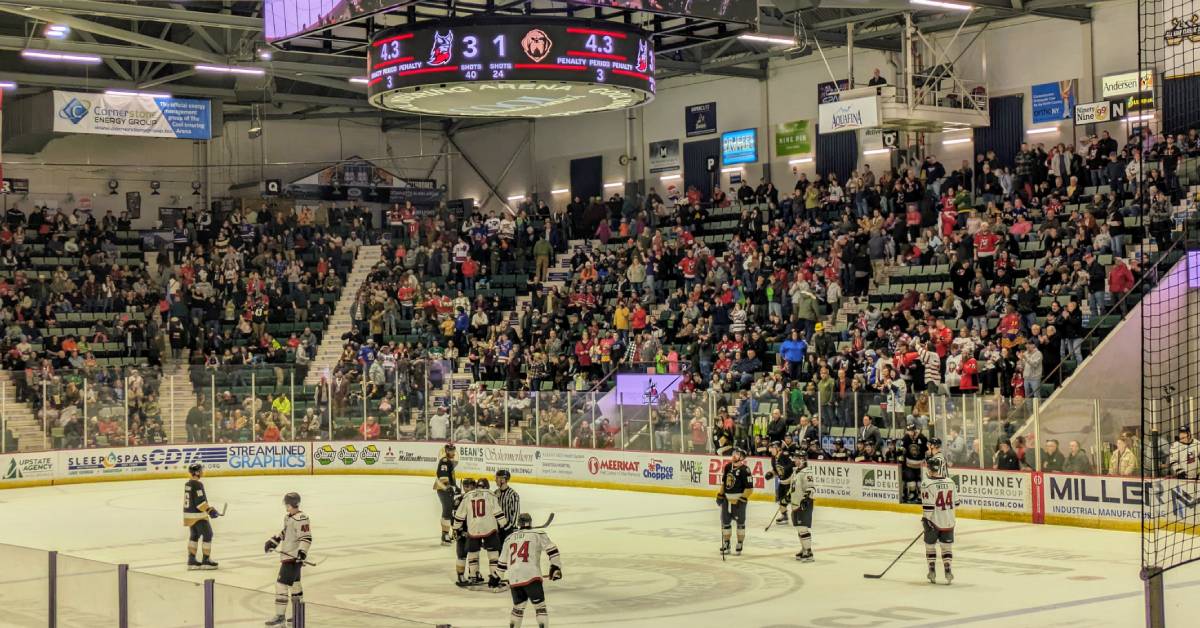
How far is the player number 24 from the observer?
13.1m

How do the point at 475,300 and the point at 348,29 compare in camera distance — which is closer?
the point at 348,29

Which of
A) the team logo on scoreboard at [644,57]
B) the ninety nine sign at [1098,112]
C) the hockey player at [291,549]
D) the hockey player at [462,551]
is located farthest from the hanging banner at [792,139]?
the hockey player at [291,549]

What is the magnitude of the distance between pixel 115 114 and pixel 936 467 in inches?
822

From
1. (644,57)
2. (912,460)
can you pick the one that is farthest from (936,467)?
(912,460)

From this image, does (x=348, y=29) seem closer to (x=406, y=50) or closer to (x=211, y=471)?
(x=406, y=50)

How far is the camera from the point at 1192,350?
23969mm

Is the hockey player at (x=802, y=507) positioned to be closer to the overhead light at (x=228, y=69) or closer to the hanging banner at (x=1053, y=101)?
the hanging banner at (x=1053, y=101)

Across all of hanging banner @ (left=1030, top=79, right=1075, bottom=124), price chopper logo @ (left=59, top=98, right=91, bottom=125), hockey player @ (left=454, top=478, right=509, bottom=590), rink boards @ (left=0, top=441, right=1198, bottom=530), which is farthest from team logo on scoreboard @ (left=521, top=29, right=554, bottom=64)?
hanging banner @ (left=1030, top=79, right=1075, bottom=124)

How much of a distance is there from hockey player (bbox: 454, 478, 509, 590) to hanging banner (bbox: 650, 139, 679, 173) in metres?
25.2

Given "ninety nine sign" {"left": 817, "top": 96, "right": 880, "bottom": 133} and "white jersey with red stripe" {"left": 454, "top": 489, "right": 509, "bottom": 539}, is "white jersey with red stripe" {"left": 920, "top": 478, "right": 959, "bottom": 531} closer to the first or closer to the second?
"white jersey with red stripe" {"left": 454, "top": 489, "right": 509, "bottom": 539}

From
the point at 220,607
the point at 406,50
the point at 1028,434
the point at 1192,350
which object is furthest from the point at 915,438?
the point at 220,607

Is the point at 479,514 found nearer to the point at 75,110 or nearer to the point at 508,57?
the point at 508,57

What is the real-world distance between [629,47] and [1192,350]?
39.1 feet

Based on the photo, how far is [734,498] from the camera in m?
19.2
